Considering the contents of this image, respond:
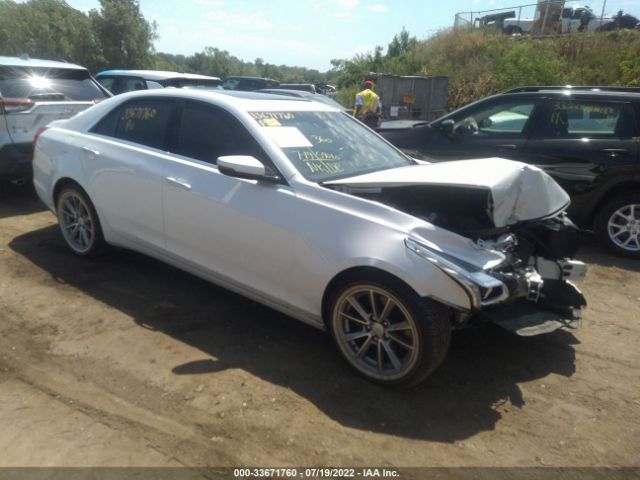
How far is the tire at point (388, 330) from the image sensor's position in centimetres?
287

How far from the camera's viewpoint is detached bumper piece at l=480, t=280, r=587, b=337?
10.4 feet

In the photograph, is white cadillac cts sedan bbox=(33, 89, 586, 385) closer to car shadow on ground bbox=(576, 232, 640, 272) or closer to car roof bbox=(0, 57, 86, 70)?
car shadow on ground bbox=(576, 232, 640, 272)

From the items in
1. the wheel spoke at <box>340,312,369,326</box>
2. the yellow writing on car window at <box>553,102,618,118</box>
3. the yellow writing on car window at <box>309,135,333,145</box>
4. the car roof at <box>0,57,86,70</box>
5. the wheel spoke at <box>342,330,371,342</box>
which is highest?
the car roof at <box>0,57,86,70</box>

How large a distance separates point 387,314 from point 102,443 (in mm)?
1696

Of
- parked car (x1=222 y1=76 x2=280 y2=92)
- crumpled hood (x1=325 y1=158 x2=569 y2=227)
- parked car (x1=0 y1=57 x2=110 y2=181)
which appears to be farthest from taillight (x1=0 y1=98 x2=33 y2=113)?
parked car (x1=222 y1=76 x2=280 y2=92)

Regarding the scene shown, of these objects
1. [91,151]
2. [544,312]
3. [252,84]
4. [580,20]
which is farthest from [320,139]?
[580,20]

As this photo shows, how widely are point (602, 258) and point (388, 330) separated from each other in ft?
13.1

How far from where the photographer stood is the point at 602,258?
5836 mm

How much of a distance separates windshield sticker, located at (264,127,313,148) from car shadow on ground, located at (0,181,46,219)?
4266 mm

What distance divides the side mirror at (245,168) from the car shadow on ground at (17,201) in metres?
4.24

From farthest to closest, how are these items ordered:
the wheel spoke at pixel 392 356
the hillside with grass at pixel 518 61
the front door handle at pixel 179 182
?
the hillside with grass at pixel 518 61 → the front door handle at pixel 179 182 → the wheel spoke at pixel 392 356

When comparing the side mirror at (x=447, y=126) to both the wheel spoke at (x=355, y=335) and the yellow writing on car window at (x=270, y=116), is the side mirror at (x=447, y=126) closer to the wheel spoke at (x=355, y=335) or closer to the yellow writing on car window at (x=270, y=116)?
the yellow writing on car window at (x=270, y=116)

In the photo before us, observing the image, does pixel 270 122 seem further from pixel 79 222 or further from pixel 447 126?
pixel 447 126

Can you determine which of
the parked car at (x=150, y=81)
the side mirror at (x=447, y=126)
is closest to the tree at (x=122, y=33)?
the parked car at (x=150, y=81)
